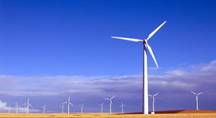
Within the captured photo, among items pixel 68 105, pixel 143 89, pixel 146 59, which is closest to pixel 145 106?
pixel 143 89

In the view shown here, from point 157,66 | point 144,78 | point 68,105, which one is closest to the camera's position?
point 157,66

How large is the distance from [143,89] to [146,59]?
218 inches

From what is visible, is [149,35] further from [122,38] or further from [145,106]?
[145,106]

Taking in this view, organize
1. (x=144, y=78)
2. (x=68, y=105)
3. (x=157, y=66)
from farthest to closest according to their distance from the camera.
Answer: (x=68, y=105) → (x=144, y=78) → (x=157, y=66)

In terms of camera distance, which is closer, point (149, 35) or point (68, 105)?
point (149, 35)

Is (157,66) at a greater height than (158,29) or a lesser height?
lesser

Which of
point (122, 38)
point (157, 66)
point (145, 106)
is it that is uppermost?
point (122, 38)

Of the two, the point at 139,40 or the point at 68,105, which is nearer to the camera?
the point at 139,40

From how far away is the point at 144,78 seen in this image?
82750mm

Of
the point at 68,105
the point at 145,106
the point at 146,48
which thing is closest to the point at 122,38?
the point at 146,48

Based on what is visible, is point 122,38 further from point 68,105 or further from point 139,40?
point 68,105

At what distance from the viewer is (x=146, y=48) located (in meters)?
85.7

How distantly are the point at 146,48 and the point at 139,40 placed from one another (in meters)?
2.42

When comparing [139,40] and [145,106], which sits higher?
[139,40]
